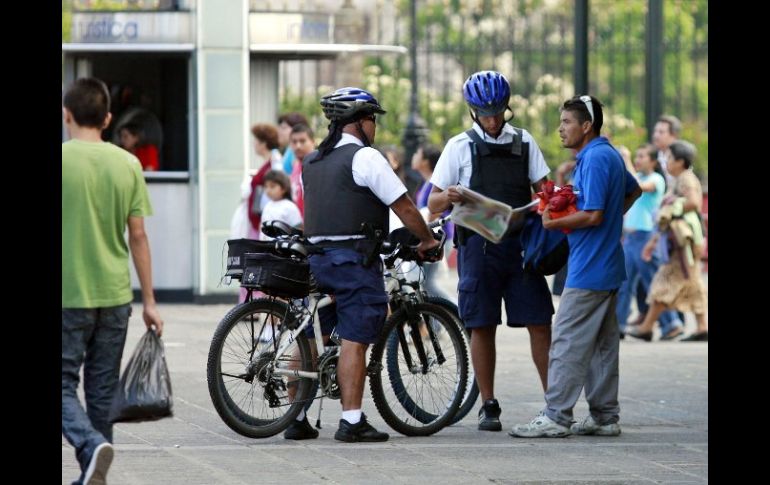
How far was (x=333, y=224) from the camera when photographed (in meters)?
8.38

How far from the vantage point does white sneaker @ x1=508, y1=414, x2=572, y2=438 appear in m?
8.67

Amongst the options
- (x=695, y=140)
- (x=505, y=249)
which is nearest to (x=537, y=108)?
(x=695, y=140)

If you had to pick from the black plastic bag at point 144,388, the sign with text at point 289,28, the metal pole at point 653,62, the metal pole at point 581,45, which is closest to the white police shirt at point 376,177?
the black plastic bag at point 144,388

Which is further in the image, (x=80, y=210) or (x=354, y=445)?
(x=354, y=445)

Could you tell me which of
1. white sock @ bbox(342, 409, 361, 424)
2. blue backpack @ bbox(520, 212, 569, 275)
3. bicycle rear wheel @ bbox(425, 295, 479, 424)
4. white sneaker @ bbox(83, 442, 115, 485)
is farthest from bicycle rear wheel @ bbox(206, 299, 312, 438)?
white sneaker @ bbox(83, 442, 115, 485)

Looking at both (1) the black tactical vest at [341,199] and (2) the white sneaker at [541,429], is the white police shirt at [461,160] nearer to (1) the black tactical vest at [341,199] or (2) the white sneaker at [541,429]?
(1) the black tactical vest at [341,199]

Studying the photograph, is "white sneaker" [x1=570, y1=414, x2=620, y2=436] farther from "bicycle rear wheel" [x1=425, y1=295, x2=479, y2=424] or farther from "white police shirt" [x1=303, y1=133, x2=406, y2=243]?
"white police shirt" [x1=303, y1=133, x2=406, y2=243]

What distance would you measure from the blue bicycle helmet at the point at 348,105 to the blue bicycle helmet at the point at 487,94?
2.05 ft

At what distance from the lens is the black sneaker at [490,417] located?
8938 mm

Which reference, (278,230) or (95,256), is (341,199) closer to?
(278,230)

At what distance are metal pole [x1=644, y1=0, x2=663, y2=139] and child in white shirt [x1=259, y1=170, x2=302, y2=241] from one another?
8.72m

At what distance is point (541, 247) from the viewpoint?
8.91 meters
